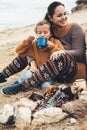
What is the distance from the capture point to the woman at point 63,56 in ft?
18.3

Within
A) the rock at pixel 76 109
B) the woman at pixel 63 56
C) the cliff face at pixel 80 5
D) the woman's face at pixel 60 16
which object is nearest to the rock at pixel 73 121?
the rock at pixel 76 109

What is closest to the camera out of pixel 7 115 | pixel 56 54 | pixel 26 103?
pixel 7 115

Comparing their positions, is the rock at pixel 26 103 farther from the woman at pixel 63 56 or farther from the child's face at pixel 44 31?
the child's face at pixel 44 31

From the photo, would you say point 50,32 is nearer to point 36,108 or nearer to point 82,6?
point 36,108

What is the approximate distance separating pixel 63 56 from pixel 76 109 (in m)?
1.07


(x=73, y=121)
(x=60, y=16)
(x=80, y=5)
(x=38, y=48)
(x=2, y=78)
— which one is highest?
(x=60, y=16)

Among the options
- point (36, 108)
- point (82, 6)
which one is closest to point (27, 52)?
point (36, 108)

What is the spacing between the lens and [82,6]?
2484 centimetres

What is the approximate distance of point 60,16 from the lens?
5965 millimetres

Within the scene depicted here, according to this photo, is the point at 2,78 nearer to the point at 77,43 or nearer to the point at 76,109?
the point at 77,43

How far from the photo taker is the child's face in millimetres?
5855

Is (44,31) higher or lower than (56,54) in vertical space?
higher

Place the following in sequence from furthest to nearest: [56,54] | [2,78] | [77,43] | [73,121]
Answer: [2,78] < [77,43] < [56,54] < [73,121]

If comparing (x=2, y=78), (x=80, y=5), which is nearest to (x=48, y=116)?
(x=2, y=78)
